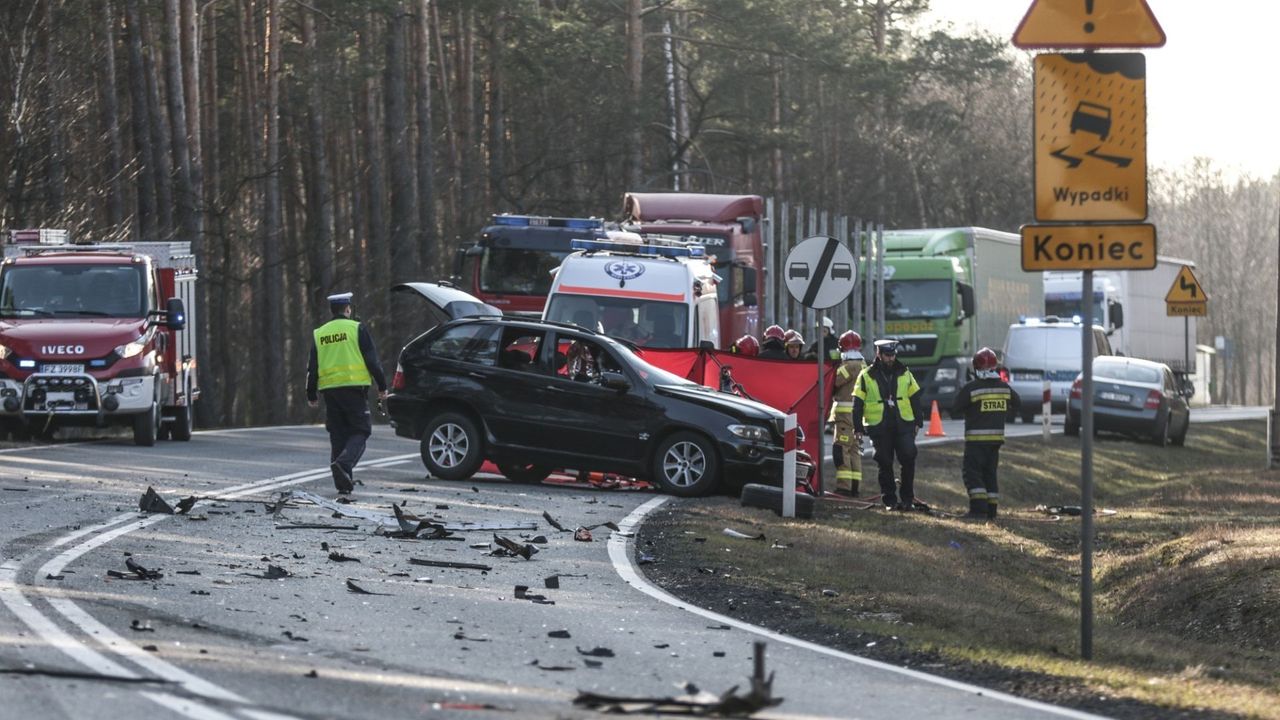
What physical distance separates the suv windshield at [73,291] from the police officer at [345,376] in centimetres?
662

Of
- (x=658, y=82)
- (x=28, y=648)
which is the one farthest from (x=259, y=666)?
(x=658, y=82)

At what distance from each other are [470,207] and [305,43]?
5582mm

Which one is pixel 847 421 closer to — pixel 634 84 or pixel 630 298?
pixel 630 298

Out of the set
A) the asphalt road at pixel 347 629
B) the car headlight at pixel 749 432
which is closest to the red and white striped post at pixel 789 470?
the car headlight at pixel 749 432

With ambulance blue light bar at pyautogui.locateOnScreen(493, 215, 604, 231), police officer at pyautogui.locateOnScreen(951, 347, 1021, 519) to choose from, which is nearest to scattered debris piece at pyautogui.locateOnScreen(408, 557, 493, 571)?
police officer at pyautogui.locateOnScreen(951, 347, 1021, 519)

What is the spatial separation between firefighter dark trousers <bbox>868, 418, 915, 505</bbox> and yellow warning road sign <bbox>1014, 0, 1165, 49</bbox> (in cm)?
984

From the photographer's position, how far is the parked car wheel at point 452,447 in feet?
62.9

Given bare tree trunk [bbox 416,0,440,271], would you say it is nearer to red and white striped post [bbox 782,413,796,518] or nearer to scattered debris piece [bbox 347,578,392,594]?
red and white striped post [bbox 782,413,796,518]

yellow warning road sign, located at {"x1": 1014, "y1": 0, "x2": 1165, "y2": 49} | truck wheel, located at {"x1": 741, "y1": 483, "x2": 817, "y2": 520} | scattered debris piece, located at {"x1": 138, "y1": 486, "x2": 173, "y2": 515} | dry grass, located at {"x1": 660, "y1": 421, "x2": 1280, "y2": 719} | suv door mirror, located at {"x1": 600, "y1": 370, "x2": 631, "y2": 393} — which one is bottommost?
dry grass, located at {"x1": 660, "y1": 421, "x2": 1280, "y2": 719}

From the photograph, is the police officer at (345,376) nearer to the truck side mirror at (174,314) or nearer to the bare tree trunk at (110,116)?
the truck side mirror at (174,314)

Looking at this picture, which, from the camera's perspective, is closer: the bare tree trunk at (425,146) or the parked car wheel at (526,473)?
the parked car wheel at (526,473)

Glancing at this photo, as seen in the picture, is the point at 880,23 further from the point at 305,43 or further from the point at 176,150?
the point at 176,150

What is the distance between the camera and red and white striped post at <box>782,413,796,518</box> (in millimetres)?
17141

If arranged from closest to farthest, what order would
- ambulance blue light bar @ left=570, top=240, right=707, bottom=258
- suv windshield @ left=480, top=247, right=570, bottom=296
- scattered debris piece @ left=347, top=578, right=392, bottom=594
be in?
scattered debris piece @ left=347, top=578, right=392, bottom=594 < ambulance blue light bar @ left=570, top=240, right=707, bottom=258 < suv windshield @ left=480, top=247, right=570, bottom=296
